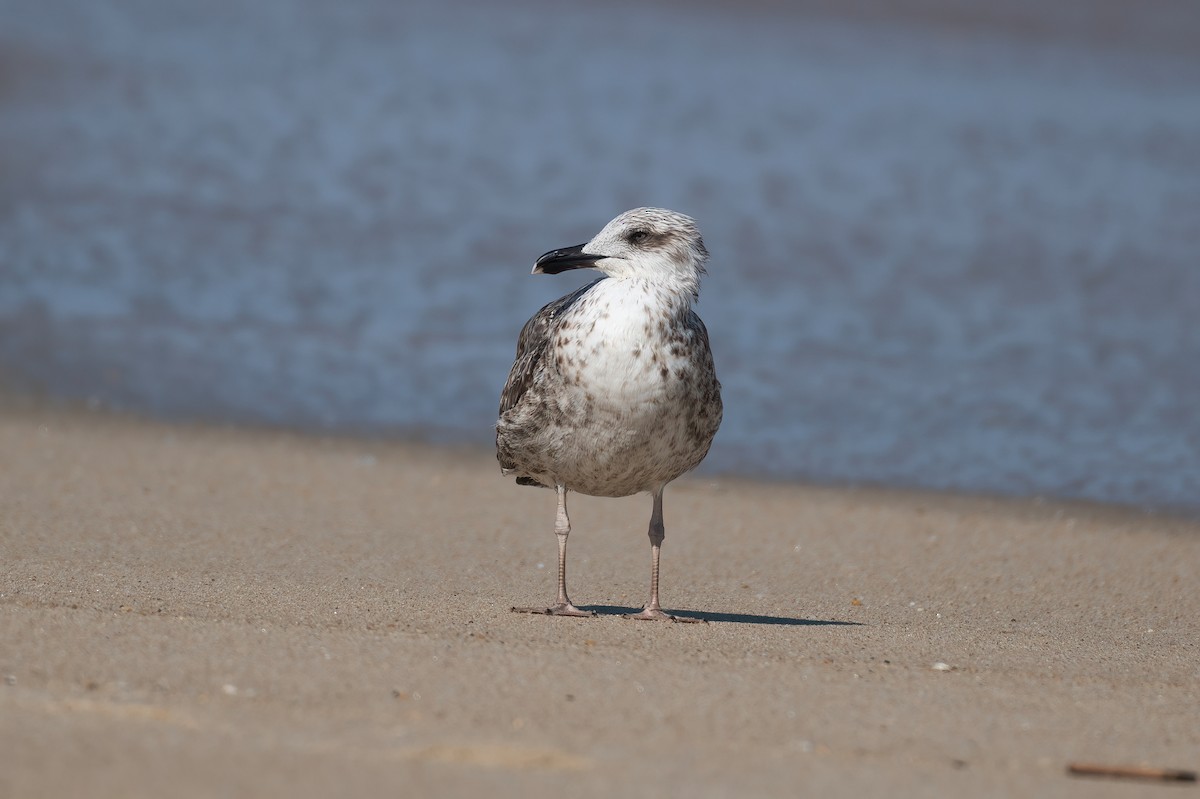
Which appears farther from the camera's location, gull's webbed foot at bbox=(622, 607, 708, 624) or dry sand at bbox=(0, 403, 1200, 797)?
gull's webbed foot at bbox=(622, 607, 708, 624)

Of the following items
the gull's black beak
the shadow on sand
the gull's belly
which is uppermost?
the gull's black beak

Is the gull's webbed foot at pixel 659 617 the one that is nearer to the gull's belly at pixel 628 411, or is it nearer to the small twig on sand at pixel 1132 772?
the gull's belly at pixel 628 411

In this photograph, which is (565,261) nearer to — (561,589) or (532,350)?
(532,350)

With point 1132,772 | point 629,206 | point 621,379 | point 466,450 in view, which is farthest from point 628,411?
point 629,206

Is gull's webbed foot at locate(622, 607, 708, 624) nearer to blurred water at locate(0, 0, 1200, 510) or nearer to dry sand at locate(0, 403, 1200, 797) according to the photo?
dry sand at locate(0, 403, 1200, 797)

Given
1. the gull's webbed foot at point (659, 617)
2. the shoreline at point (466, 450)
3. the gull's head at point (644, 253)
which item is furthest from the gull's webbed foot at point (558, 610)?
the shoreline at point (466, 450)

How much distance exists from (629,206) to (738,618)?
921cm

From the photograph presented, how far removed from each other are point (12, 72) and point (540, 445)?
14706mm

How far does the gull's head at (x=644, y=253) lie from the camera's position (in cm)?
660

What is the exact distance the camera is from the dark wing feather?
6699 millimetres

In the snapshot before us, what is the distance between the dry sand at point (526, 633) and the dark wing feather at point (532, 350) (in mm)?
835

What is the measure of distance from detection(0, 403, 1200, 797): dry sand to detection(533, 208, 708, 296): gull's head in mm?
1309

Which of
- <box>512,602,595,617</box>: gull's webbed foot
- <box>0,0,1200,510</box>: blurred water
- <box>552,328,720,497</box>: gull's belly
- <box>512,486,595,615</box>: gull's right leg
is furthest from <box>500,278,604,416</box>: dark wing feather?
<box>0,0,1200,510</box>: blurred water

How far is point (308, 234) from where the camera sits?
14758mm
